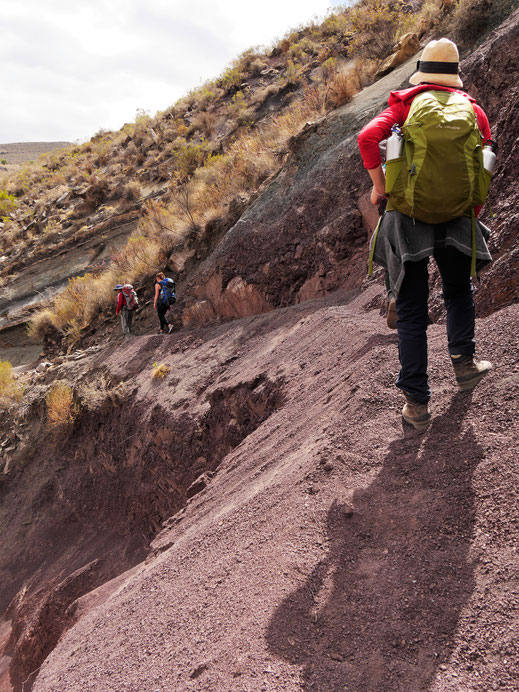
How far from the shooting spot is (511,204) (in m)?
4.29

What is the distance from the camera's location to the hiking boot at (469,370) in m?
2.92

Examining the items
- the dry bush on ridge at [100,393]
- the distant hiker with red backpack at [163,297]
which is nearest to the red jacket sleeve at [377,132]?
the dry bush on ridge at [100,393]

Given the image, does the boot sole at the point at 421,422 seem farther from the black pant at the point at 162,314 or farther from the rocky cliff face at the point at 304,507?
the black pant at the point at 162,314

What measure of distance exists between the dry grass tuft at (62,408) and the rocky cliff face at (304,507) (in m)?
1.44

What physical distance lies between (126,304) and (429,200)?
10.4m

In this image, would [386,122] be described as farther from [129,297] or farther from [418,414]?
[129,297]

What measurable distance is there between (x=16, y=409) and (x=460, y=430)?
12306mm

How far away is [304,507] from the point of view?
8.98ft

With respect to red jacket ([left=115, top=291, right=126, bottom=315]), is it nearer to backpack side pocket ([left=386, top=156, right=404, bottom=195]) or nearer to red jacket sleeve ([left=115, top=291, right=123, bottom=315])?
red jacket sleeve ([left=115, top=291, right=123, bottom=315])

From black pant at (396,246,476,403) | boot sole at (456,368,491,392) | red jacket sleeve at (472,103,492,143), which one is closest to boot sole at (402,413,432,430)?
black pant at (396,246,476,403)

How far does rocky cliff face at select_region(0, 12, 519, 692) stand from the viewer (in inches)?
75.5

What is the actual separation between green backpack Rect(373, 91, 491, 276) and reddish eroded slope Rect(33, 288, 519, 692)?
112 centimetres

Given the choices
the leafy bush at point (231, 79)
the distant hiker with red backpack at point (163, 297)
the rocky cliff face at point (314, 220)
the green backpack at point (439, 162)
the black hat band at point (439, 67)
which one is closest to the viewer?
the green backpack at point (439, 162)

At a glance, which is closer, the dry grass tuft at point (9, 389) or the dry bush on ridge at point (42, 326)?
the dry grass tuft at point (9, 389)
